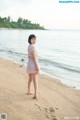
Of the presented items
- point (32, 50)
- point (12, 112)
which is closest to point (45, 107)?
point (12, 112)

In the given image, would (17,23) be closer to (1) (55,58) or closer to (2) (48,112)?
(1) (55,58)

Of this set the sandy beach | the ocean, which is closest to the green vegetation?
the ocean

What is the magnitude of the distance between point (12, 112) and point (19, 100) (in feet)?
2.68

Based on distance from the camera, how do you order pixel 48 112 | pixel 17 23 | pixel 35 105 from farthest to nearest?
pixel 17 23
pixel 35 105
pixel 48 112

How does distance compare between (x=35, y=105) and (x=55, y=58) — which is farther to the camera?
(x=55, y=58)

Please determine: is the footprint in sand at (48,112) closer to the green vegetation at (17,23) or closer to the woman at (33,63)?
the woman at (33,63)

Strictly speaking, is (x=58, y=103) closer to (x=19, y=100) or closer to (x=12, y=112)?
(x=19, y=100)

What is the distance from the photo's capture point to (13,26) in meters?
162

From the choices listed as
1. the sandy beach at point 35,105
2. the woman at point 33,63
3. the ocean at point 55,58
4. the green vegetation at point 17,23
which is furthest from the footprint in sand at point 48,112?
the green vegetation at point 17,23

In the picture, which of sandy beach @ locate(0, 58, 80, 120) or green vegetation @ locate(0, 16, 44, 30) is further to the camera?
green vegetation @ locate(0, 16, 44, 30)

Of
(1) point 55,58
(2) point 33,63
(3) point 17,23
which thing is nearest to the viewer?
(2) point 33,63

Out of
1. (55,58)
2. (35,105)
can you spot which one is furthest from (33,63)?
(55,58)

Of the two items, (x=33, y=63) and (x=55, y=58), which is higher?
(x=33, y=63)

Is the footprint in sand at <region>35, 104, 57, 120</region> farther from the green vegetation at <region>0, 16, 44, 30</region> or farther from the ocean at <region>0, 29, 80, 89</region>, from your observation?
the green vegetation at <region>0, 16, 44, 30</region>
